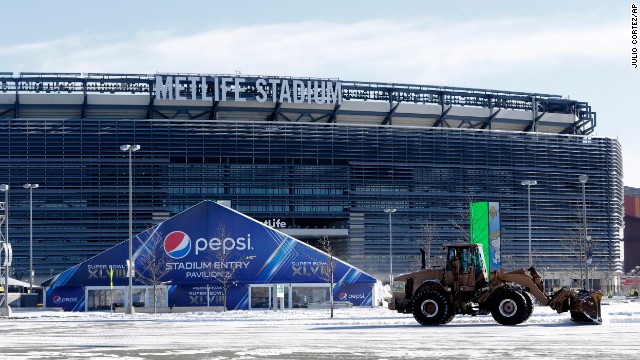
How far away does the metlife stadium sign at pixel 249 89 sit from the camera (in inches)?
5098

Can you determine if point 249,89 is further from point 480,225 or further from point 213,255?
point 480,225

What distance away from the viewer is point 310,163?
13888 centimetres

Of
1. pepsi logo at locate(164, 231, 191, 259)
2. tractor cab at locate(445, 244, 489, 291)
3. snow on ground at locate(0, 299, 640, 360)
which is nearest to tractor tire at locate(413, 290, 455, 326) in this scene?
snow on ground at locate(0, 299, 640, 360)

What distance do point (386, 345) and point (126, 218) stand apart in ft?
342

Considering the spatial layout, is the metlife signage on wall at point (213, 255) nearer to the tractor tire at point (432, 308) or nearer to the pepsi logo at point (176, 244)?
the pepsi logo at point (176, 244)

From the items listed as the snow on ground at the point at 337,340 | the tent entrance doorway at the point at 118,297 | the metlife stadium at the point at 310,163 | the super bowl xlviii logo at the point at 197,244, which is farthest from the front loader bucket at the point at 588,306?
the metlife stadium at the point at 310,163

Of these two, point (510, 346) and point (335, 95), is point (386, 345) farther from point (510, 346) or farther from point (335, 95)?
point (335, 95)

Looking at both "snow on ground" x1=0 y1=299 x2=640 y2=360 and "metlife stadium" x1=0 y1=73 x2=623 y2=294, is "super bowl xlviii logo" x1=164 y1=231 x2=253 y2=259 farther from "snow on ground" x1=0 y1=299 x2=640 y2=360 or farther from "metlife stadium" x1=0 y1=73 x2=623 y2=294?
"metlife stadium" x1=0 y1=73 x2=623 y2=294

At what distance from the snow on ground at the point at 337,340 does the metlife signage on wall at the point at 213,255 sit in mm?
23040

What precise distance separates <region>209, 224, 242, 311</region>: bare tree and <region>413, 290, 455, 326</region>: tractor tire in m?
30.9

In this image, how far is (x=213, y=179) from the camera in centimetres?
13588

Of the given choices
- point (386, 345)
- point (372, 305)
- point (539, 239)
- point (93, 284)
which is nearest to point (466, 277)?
point (386, 345)

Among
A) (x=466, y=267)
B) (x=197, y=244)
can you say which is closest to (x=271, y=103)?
(x=197, y=244)

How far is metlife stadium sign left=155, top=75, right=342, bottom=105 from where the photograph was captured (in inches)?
5098
